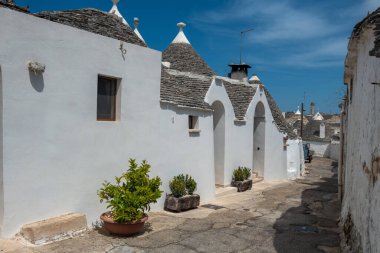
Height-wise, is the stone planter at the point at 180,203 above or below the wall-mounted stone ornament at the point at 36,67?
below

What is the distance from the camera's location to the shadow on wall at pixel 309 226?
308 inches

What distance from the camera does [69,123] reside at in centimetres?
788

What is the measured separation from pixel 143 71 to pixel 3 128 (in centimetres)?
415

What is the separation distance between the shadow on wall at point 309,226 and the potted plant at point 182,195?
269cm

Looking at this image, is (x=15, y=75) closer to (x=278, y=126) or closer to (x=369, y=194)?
(x=369, y=194)

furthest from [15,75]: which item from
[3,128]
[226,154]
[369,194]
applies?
[226,154]

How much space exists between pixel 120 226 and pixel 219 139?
25.7 feet

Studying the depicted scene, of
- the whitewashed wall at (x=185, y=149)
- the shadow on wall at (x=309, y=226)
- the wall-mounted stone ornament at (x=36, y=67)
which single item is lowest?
the shadow on wall at (x=309, y=226)

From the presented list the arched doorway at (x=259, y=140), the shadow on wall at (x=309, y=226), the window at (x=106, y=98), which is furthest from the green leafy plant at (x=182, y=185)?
the arched doorway at (x=259, y=140)

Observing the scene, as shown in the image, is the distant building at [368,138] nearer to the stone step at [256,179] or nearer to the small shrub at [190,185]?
the small shrub at [190,185]

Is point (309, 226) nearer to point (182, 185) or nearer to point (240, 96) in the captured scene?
point (182, 185)

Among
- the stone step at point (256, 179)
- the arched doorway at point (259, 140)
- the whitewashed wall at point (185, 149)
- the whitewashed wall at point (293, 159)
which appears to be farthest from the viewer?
the whitewashed wall at point (293, 159)

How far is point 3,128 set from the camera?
6676 mm

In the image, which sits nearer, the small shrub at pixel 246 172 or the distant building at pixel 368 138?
the distant building at pixel 368 138
